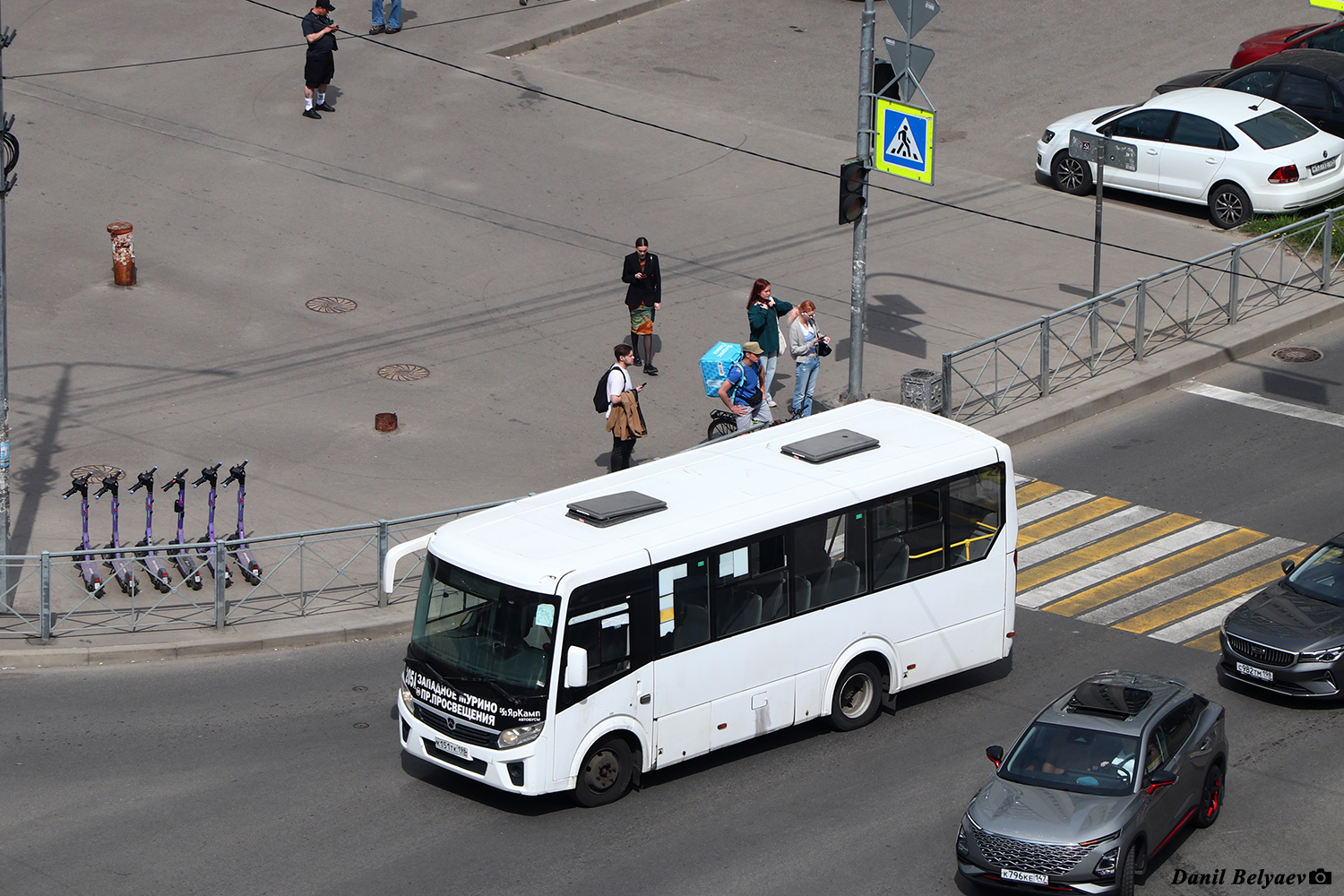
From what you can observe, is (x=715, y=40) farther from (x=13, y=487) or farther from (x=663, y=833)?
(x=663, y=833)

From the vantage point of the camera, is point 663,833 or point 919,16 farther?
point 919,16

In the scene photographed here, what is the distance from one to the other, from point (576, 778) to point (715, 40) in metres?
25.3

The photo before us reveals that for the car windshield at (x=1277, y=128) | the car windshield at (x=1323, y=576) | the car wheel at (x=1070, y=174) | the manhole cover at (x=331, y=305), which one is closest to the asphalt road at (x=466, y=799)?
the car windshield at (x=1323, y=576)

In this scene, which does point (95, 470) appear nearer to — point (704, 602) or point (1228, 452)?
point (704, 602)

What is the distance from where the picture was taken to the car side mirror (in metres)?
12.1

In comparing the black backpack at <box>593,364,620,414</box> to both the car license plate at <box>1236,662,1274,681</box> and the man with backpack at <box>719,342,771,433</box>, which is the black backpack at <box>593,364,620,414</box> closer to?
the man with backpack at <box>719,342,771,433</box>

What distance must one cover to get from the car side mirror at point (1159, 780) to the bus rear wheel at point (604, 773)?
4.10m

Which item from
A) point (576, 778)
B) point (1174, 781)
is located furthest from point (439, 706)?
point (1174, 781)

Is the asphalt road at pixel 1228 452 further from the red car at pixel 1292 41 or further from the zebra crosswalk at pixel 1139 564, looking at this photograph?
the red car at pixel 1292 41

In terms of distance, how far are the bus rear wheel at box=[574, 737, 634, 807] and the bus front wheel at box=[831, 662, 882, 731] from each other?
7.04 feet

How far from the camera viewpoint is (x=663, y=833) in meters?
A: 13.1

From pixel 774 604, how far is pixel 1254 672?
4507 mm

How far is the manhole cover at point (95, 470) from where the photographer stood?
19.0 meters

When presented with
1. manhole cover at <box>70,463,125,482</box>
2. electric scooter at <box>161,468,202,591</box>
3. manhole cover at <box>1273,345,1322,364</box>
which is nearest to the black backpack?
electric scooter at <box>161,468,202,591</box>
